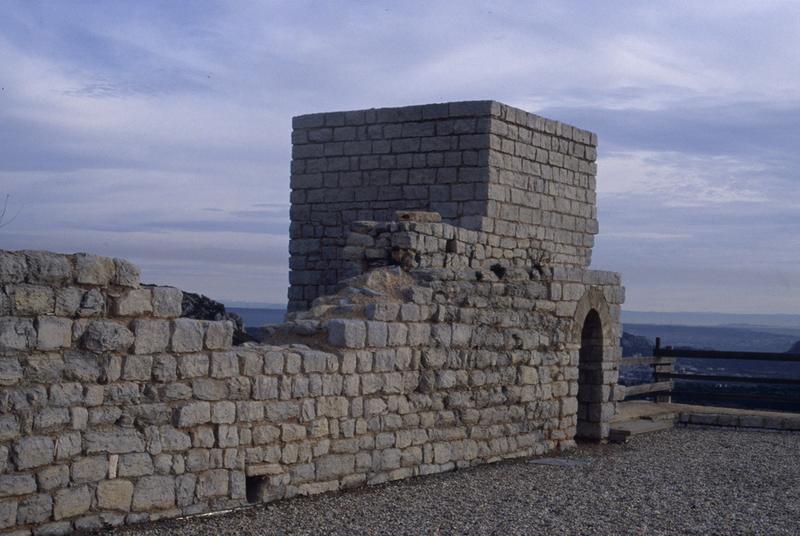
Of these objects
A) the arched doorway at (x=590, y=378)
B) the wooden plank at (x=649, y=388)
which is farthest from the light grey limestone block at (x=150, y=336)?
the wooden plank at (x=649, y=388)

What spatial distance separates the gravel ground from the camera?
8023 mm

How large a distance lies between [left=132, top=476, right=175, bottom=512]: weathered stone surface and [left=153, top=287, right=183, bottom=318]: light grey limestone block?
3.97ft

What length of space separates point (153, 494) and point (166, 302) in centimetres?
142

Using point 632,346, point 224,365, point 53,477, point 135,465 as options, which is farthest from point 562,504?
point 632,346

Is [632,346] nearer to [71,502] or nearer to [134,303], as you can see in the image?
[134,303]

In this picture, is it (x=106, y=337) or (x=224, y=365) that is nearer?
(x=106, y=337)

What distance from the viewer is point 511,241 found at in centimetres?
1523

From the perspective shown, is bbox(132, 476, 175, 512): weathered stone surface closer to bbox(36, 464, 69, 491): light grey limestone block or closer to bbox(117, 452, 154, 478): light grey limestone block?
bbox(117, 452, 154, 478): light grey limestone block

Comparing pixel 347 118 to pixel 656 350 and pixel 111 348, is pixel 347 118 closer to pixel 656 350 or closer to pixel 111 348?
pixel 656 350

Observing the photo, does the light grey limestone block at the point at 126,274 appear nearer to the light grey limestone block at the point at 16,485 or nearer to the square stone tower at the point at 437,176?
the light grey limestone block at the point at 16,485

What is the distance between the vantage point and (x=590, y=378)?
47.8 feet

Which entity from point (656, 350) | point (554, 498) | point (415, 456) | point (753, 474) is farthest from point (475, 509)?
point (656, 350)

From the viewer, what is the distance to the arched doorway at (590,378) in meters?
14.4

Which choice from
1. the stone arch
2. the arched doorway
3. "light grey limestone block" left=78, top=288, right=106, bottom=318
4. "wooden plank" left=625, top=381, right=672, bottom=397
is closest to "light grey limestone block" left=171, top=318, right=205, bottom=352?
"light grey limestone block" left=78, top=288, right=106, bottom=318
